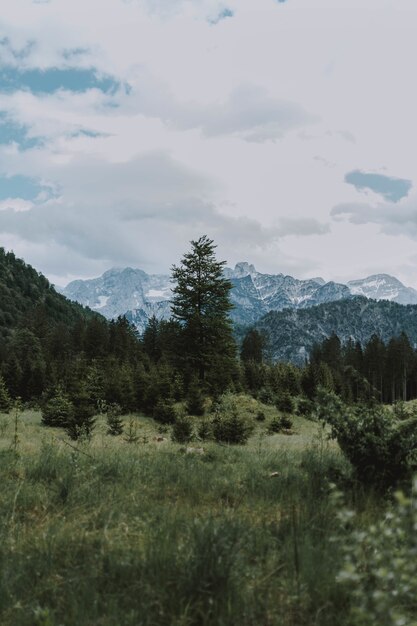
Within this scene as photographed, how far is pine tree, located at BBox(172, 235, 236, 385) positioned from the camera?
37.6 metres

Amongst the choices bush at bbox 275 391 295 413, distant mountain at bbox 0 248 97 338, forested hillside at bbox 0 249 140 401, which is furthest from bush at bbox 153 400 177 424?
distant mountain at bbox 0 248 97 338

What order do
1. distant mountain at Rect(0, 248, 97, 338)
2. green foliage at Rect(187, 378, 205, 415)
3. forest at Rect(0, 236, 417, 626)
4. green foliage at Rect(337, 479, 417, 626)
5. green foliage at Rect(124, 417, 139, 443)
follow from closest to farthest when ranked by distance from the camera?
green foliage at Rect(337, 479, 417, 626) → forest at Rect(0, 236, 417, 626) → green foliage at Rect(124, 417, 139, 443) → green foliage at Rect(187, 378, 205, 415) → distant mountain at Rect(0, 248, 97, 338)

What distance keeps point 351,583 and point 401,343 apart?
3788 inches

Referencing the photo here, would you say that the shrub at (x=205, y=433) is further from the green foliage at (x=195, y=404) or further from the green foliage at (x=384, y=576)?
the green foliage at (x=384, y=576)

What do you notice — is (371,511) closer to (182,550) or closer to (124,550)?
(182,550)

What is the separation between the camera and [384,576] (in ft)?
7.64

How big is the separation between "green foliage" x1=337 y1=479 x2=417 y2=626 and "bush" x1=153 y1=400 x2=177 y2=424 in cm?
2417

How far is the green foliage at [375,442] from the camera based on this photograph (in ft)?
19.0

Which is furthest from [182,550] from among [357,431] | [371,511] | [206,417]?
[206,417]

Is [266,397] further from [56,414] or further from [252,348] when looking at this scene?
[252,348]

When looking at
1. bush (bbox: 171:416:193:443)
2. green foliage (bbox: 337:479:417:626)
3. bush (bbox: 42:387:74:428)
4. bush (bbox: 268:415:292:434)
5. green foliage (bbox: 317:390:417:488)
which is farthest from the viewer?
bush (bbox: 268:415:292:434)

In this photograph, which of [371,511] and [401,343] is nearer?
[371,511]

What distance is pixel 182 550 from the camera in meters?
3.56

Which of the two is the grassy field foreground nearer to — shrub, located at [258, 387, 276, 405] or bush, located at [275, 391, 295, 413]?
bush, located at [275, 391, 295, 413]
